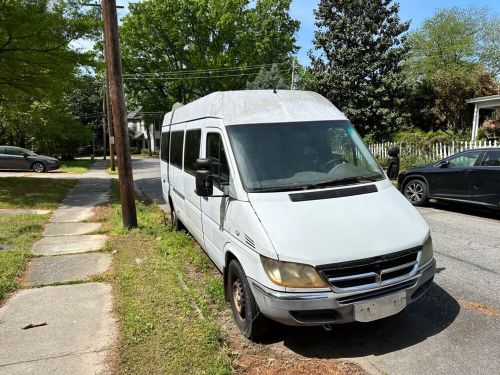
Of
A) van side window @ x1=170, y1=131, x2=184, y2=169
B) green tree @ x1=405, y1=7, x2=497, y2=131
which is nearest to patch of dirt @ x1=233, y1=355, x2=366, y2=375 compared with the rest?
van side window @ x1=170, y1=131, x2=184, y2=169

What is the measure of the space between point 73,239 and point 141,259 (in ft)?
7.18

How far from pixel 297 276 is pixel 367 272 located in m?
0.59

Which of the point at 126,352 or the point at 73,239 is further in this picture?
the point at 73,239

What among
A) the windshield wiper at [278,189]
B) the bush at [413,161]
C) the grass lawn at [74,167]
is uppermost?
the windshield wiper at [278,189]

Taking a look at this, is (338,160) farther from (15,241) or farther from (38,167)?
(38,167)

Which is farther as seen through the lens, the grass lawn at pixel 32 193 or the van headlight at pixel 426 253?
the grass lawn at pixel 32 193

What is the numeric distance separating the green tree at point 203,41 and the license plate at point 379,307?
130 feet

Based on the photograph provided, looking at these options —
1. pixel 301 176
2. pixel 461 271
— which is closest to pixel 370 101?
pixel 461 271

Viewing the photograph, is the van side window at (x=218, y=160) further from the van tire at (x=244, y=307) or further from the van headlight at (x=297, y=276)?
the van headlight at (x=297, y=276)

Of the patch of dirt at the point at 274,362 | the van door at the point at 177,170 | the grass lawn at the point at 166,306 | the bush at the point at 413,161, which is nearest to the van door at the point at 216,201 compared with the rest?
the grass lawn at the point at 166,306

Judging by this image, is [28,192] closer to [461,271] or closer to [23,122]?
[461,271]

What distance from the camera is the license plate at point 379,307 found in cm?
359

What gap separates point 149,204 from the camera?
41.2 ft

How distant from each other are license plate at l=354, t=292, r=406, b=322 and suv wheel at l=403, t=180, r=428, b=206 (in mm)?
7746
